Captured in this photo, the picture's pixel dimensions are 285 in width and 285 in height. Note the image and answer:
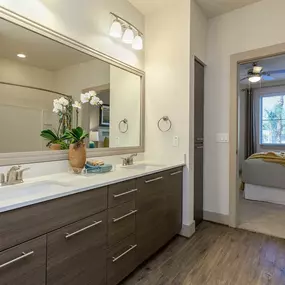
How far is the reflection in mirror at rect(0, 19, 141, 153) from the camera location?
1603 mm

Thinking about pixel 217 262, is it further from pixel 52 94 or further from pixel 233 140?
pixel 52 94

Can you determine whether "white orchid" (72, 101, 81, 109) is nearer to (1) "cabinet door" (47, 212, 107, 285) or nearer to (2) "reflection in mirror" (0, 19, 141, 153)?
(2) "reflection in mirror" (0, 19, 141, 153)

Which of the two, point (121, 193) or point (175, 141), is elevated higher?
point (175, 141)

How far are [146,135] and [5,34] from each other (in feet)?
5.86

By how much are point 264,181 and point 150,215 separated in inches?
103

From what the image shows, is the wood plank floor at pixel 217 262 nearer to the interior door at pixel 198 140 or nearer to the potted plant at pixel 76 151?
the interior door at pixel 198 140

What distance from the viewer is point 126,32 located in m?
2.45

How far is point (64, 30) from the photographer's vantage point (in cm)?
189

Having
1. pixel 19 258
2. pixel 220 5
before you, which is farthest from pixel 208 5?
pixel 19 258

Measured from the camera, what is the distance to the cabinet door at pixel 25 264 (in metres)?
0.99

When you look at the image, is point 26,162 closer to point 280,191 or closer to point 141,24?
point 141,24

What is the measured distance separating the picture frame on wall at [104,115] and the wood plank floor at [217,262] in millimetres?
1408

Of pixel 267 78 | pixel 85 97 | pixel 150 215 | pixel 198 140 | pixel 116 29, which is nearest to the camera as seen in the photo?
pixel 150 215

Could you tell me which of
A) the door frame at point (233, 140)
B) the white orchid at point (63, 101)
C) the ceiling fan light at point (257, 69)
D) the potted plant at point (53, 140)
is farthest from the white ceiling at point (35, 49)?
the ceiling fan light at point (257, 69)
